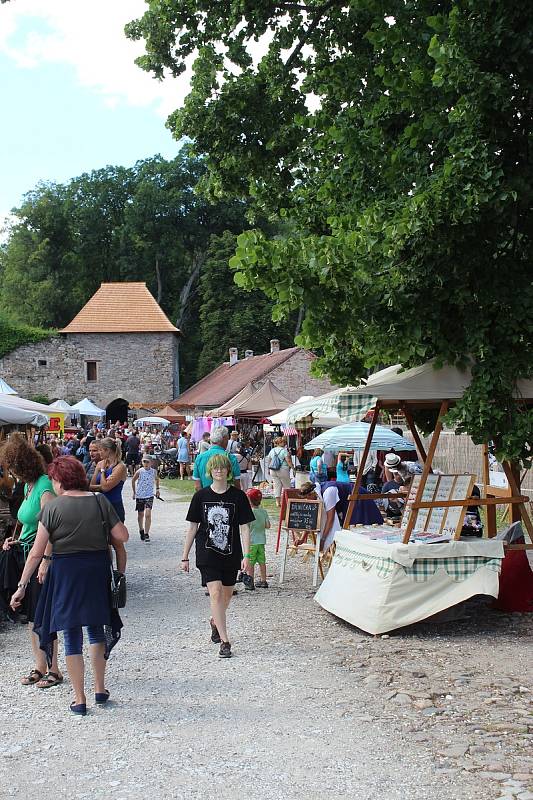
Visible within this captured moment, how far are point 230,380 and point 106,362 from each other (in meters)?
13.5

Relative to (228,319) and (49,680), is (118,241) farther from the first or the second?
(49,680)

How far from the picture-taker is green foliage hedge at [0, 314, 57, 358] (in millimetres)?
54875

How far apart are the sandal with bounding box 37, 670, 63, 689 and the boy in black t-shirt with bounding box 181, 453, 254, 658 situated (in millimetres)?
1369

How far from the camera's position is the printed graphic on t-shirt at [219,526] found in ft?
24.4

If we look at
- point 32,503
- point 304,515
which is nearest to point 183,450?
point 304,515

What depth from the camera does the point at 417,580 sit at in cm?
808

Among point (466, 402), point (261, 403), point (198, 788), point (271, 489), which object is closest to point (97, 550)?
point (198, 788)

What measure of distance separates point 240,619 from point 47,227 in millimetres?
63762

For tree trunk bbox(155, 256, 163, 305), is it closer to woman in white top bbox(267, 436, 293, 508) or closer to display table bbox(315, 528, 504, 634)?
woman in white top bbox(267, 436, 293, 508)

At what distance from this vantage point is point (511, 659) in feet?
23.6

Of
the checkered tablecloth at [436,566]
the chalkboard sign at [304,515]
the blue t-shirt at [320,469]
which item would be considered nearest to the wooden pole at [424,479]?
the checkered tablecloth at [436,566]

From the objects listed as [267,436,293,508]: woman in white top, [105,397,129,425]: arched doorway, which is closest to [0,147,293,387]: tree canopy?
[105,397,129,425]: arched doorway

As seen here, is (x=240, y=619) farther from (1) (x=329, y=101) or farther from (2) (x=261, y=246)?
(1) (x=329, y=101)

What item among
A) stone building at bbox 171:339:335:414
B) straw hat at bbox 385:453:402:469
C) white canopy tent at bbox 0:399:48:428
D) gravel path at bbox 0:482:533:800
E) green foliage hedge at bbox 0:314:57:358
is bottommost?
gravel path at bbox 0:482:533:800
